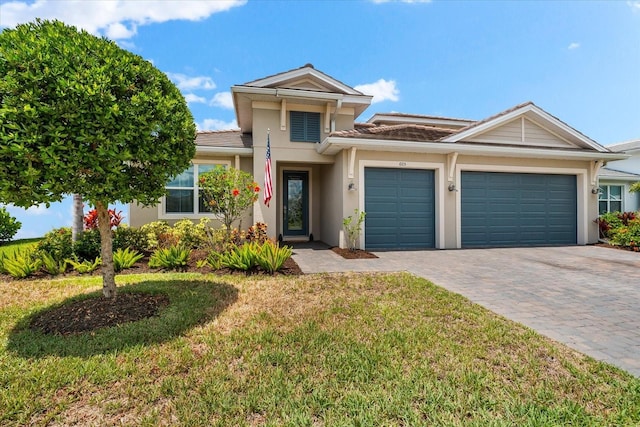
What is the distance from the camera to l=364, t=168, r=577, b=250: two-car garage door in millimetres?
10328

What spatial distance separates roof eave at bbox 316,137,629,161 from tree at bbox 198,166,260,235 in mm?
2991

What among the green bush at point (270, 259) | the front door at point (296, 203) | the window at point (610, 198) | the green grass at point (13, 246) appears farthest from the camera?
the window at point (610, 198)

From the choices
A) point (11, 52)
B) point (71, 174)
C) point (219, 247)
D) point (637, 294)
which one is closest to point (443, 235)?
point (637, 294)

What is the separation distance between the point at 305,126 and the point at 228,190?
4408 mm

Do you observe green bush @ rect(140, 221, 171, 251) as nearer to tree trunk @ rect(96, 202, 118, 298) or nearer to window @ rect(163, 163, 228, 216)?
window @ rect(163, 163, 228, 216)

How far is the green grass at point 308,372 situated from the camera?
2453 mm

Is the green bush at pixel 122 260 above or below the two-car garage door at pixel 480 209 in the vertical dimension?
below

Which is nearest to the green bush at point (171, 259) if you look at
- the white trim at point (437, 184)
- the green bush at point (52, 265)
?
the green bush at point (52, 265)

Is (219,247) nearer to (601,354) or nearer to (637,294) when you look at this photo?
(601,354)

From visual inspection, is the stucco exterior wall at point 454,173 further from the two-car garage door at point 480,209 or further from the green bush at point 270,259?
the green bush at point 270,259

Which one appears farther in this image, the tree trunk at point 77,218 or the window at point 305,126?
the window at point 305,126

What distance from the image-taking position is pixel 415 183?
1062 centimetres

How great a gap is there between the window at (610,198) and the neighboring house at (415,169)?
451 cm

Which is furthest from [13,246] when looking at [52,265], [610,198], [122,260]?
[610,198]
